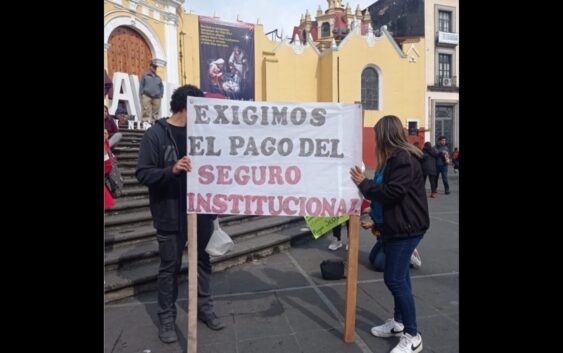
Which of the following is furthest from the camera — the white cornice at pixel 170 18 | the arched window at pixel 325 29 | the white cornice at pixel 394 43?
the arched window at pixel 325 29

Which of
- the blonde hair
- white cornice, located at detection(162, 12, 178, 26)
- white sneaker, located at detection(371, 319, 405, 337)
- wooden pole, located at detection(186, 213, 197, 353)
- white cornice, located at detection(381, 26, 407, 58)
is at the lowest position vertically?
white sneaker, located at detection(371, 319, 405, 337)

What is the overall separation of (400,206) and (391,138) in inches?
20.2

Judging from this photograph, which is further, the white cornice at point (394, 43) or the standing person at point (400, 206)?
the white cornice at point (394, 43)

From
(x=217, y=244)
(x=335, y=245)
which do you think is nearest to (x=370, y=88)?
(x=335, y=245)

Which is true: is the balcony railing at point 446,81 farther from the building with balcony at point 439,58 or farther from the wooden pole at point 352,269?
the wooden pole at point 352,269

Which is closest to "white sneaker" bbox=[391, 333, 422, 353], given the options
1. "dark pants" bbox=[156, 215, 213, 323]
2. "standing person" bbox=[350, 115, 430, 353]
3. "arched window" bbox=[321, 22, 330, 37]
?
"standing person" bbox=[350, 115, 430, 353]

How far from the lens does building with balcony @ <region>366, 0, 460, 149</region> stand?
24.8m

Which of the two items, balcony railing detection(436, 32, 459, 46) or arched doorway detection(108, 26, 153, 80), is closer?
arched doorway detection(108, 26, 153, 80)

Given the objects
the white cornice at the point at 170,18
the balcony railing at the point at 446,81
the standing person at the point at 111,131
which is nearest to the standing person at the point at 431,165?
the standing person at the point at 111,131

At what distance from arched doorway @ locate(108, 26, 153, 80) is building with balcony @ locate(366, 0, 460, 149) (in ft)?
58.2

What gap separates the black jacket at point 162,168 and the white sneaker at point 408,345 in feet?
6.42

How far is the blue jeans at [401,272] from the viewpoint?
2.65 metres

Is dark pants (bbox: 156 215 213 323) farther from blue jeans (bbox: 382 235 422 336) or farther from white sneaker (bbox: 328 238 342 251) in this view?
white sneaker (bbox: 328 238 342 251)
